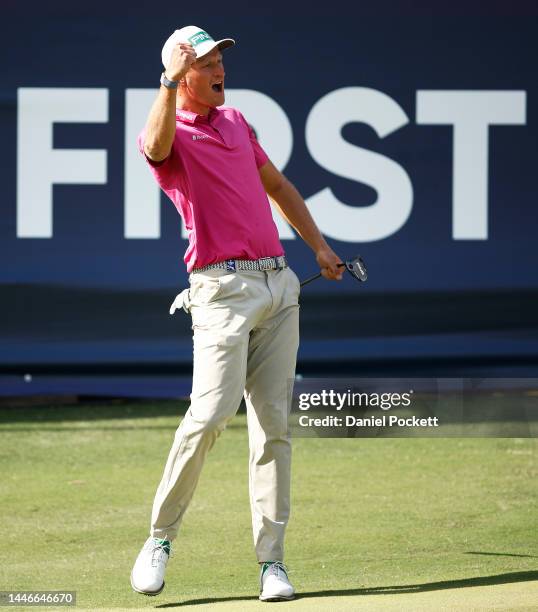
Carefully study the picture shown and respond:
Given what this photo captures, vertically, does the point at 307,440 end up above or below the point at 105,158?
below

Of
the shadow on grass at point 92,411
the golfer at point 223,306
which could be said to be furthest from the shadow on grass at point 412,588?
the shadow on grass at point 92,411

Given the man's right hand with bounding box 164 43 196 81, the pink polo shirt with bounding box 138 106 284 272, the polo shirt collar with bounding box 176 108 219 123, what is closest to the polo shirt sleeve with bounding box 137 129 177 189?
the pink polo shirt with bounding box 138 106 284 272

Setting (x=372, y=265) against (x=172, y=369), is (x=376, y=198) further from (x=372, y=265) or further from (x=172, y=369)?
(x=172, y=369)

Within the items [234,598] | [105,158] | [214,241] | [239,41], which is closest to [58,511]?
[234,598]

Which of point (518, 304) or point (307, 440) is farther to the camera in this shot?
point (518, 304)

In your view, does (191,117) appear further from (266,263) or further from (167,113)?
(266,263)

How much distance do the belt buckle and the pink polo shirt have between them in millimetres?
16

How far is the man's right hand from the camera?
3742 millimetres

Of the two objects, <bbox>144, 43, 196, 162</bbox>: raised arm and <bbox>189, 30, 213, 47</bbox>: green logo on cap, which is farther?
<bbox>189, 30, 213, 47</bbox>: green logo on cap

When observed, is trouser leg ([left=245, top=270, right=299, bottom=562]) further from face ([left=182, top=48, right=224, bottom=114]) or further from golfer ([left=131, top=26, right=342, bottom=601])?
face ([left=182, top=48, right=224, bottom=114])

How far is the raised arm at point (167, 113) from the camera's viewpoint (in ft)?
12.3

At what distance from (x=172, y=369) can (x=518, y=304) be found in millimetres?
2179

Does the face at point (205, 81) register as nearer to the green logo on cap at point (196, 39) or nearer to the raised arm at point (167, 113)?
the green logo on cap at point (196, 39)

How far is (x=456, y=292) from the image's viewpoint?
304 inches
